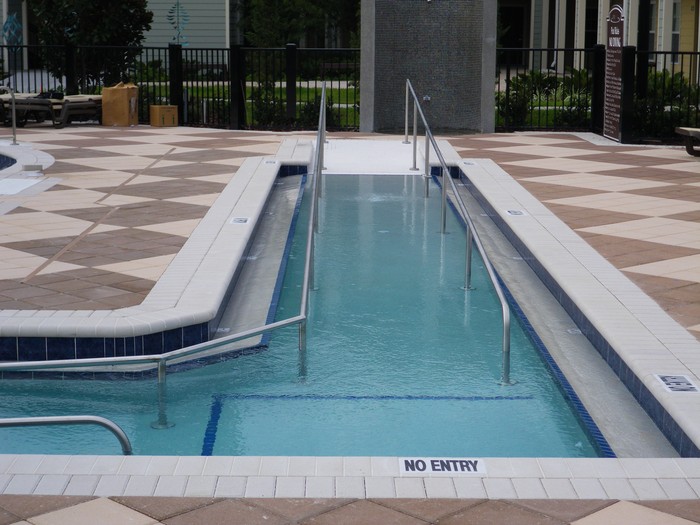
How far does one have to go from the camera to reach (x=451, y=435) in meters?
5.25

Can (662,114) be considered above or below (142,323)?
above

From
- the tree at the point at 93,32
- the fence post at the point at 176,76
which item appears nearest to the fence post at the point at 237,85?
the fence post at the point at 176,76

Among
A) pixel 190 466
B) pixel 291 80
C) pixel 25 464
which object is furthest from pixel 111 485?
pixel 291 80

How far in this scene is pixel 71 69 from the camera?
67.5 feet

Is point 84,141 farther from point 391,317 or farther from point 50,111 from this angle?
point 391,317

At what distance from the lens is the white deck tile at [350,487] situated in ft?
12.6

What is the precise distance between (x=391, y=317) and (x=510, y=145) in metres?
9.81

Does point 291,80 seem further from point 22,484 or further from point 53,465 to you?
point 22,484

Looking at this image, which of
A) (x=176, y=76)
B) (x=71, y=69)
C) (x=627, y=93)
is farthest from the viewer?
(x=71, y=69)

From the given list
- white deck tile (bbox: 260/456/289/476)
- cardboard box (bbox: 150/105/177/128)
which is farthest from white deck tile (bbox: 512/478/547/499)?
cardboard box (bbox: 150/105/177/128)

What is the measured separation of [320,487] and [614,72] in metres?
13.9

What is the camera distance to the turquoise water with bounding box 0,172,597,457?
5.15 meters

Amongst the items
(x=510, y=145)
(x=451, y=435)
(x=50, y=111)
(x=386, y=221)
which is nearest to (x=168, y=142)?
(x=50, y=111)

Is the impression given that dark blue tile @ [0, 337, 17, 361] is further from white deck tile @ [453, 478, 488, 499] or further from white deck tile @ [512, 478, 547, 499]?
white deck tile @ [512, 478, 547, 499]
